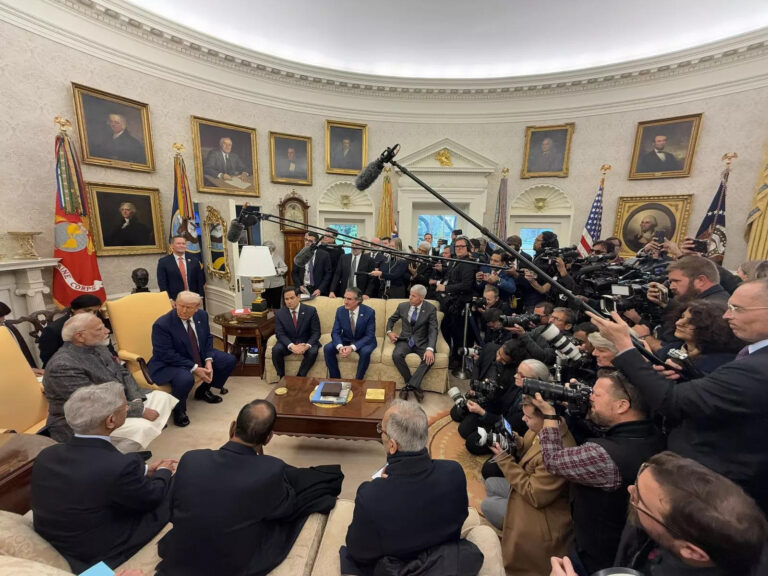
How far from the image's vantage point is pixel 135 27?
570 centimetres

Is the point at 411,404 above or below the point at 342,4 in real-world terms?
below

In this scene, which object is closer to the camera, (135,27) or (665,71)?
(135,27)

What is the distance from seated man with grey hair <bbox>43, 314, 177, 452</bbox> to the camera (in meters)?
2.43

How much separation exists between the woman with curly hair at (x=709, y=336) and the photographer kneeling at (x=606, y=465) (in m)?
0.55

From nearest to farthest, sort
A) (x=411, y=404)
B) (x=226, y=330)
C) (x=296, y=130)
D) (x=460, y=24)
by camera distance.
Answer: (x=411, y=404), (x=226, y=330), (x=460, y=24), (x=296, y=130)

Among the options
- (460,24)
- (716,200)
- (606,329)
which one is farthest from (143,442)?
(716,200)

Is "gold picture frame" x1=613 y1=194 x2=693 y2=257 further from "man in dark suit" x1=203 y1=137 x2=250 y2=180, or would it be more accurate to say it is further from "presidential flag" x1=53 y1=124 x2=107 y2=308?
"presidential flag" x1=53 y1=124 x2=107 y2=308

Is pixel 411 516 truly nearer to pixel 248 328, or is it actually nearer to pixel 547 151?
pixel 248 328

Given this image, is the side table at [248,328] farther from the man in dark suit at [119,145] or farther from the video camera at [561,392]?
the video camera at [561,392]

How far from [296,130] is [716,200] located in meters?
9.21

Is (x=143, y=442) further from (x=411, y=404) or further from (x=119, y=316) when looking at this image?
(x=411, y=404)

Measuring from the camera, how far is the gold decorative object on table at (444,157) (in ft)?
26.7

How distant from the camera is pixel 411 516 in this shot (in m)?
1.39

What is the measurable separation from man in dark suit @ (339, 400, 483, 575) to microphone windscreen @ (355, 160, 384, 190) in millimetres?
1266
